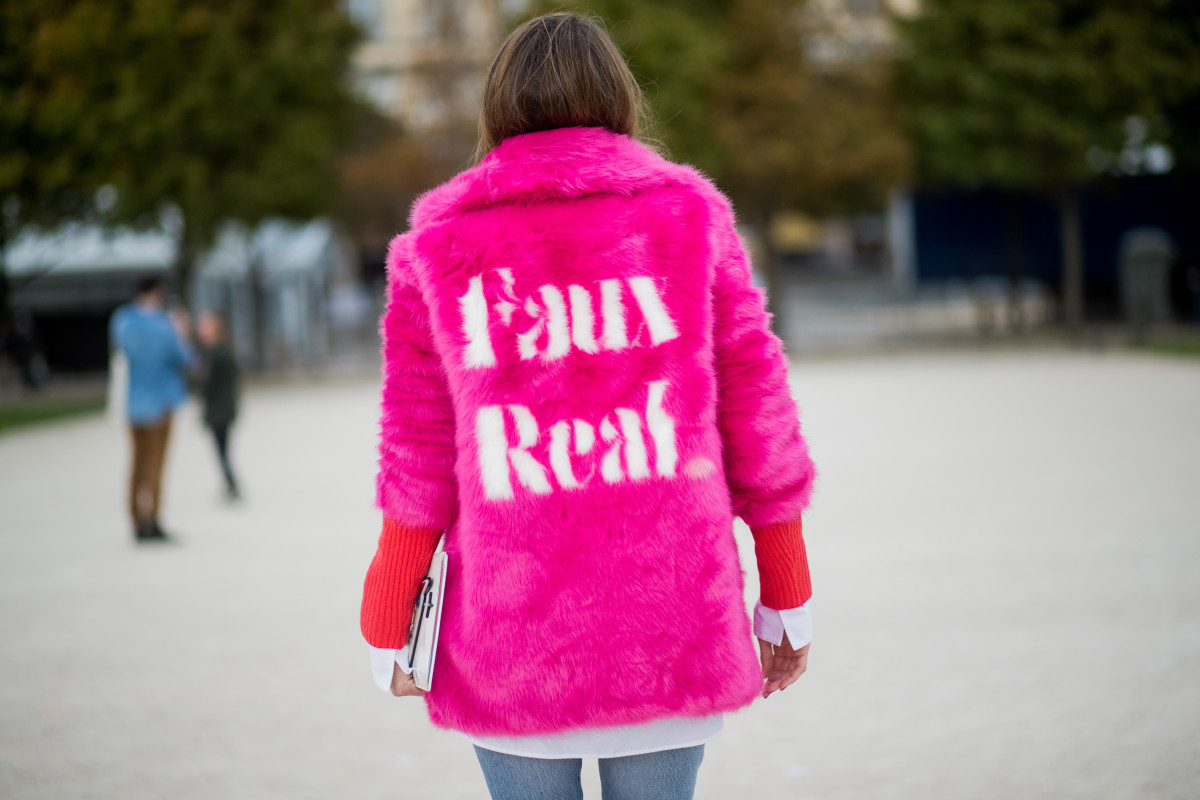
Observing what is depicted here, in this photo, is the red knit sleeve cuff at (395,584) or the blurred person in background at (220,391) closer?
the red knit sleeve cuff at (395,584)

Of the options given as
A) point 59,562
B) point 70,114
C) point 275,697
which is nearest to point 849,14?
point 70,114

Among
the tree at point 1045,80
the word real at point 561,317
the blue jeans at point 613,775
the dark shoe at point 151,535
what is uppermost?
the tree at point 1045,80

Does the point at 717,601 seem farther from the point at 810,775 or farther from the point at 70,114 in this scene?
the point at 70,114

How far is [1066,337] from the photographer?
88.3ft

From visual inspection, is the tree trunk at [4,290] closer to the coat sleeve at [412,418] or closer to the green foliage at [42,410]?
the green foliage at [42,410]

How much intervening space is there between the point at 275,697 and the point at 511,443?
335 cm

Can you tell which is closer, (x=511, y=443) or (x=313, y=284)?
(x=511, y=443)

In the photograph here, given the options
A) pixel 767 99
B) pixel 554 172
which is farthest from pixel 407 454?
pixel 767 99

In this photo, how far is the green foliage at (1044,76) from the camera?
918 inches

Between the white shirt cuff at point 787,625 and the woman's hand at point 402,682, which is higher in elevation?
the white shirt cuff at point 787,625

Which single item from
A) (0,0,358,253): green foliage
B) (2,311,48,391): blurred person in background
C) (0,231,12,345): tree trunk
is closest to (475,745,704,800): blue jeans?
(0,0,358,253): green foliage

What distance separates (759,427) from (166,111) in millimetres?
23671

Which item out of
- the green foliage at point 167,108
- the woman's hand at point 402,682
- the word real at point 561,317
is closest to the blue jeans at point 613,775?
the woman's hand at point 402,682

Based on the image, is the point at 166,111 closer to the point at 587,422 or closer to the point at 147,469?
the point at 147,469
